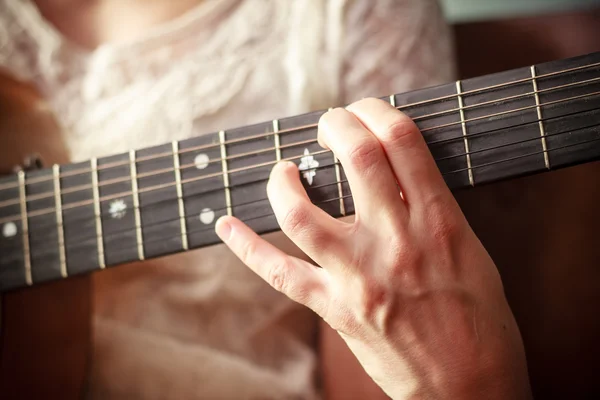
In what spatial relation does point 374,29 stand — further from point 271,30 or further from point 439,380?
point 439,380

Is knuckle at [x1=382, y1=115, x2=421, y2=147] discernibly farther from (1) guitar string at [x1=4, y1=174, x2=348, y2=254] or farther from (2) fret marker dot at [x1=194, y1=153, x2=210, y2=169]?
(2) fret marker dot at [x1=194, y1=153, x2=210, y2=169]

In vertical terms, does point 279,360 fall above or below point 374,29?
below

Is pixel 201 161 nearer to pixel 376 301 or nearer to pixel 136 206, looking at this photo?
pixel 136 206

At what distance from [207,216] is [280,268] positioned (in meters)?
0.12

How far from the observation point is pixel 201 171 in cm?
52

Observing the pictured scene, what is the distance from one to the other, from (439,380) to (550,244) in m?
0.36

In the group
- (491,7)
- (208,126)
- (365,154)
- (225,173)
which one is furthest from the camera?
(491,7)

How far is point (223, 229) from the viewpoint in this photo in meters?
0.48

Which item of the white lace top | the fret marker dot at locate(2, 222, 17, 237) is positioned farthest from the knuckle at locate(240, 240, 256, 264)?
the fret marker dot at locate(2, 222, 17, 237)

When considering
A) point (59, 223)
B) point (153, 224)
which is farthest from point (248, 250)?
point (59, 223)

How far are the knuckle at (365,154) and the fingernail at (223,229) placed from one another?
0.16 m

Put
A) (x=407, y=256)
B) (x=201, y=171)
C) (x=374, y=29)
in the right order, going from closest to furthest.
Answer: (x=407, y=256), (x=201, y=171), (x=374, y=29)

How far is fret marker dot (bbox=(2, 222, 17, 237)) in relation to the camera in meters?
0.60

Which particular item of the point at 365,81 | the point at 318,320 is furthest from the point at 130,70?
the point at 318,320
